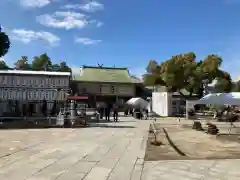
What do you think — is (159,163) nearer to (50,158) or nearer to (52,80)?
(50,158)

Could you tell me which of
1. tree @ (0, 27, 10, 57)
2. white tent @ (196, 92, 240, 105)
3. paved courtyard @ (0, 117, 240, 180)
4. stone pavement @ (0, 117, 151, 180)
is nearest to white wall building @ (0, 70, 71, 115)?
white tent @ (196, 92, 240, 105)

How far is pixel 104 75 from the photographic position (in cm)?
7800

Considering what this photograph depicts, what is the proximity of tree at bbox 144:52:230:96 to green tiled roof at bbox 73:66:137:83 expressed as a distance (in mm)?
14703

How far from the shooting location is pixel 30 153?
12180 millimetres

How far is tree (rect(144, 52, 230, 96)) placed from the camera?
56.4 m

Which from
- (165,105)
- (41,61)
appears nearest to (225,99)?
(165,105)

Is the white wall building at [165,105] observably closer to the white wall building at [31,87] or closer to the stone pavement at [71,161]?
the white wall building at [31,87]

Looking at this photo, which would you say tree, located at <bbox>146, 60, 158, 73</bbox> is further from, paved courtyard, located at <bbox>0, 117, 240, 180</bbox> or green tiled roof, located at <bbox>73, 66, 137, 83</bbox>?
paved courtyard, located at <bbox>0, 117, 240, 180</bbox>

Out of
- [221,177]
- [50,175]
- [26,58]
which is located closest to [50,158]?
[50,175]

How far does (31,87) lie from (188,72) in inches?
1188

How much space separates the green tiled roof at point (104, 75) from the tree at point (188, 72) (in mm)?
14703

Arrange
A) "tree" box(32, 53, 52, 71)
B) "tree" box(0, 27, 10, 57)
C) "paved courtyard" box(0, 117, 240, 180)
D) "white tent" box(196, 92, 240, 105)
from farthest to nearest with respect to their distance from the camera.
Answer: "tree" box(32, 53, 52, 71), "tree" box(0, 27, 10, 57), "white tent" box(196, 92, 240, 105), "paved courtyard" box(0, 117, 240, 180)

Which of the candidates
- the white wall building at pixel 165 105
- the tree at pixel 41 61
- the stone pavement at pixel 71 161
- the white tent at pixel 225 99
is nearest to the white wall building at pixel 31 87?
the white tent at pixel 225 99

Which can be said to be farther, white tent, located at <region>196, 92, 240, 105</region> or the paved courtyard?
white tent, located at <region>196, 92, 240, 105</region>
